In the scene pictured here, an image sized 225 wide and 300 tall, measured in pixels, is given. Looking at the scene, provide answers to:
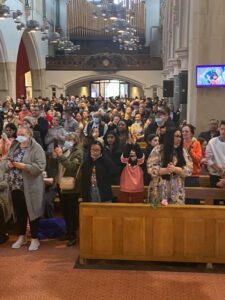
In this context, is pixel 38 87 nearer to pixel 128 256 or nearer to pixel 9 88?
pixel 9 88

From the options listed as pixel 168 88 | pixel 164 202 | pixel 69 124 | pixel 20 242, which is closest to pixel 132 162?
pixel 164 202

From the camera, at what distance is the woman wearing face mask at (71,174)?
5.48 metres

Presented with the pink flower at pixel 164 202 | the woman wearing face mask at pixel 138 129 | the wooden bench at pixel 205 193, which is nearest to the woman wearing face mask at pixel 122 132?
the woman wearing face mask at pixel 138 129

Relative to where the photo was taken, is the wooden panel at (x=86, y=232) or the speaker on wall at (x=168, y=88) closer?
the wooden panel at (x=86, y=232)

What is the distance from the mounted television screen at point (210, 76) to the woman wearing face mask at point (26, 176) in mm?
5678

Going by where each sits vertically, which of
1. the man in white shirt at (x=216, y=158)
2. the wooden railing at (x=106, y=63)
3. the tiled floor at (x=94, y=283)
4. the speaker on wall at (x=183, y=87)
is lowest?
the tiled floor at (x=94, y=283)

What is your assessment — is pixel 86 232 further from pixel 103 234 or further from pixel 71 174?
pixel 71 174

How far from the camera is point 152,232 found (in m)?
4.85

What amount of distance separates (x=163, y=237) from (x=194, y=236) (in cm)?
34

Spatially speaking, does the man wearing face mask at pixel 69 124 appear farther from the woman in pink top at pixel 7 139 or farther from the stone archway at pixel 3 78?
the stone archway at pixel 3 78

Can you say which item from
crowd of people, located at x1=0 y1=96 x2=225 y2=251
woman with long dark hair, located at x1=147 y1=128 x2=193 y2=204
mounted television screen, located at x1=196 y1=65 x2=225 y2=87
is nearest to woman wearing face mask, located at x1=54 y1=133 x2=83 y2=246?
crowd of people, located at x1=0 y1=96 x2=225 y2=251

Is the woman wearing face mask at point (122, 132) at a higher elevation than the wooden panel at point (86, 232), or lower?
higher

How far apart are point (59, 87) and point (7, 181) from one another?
22.8 meters

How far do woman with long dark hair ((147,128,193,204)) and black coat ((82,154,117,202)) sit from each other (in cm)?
61
